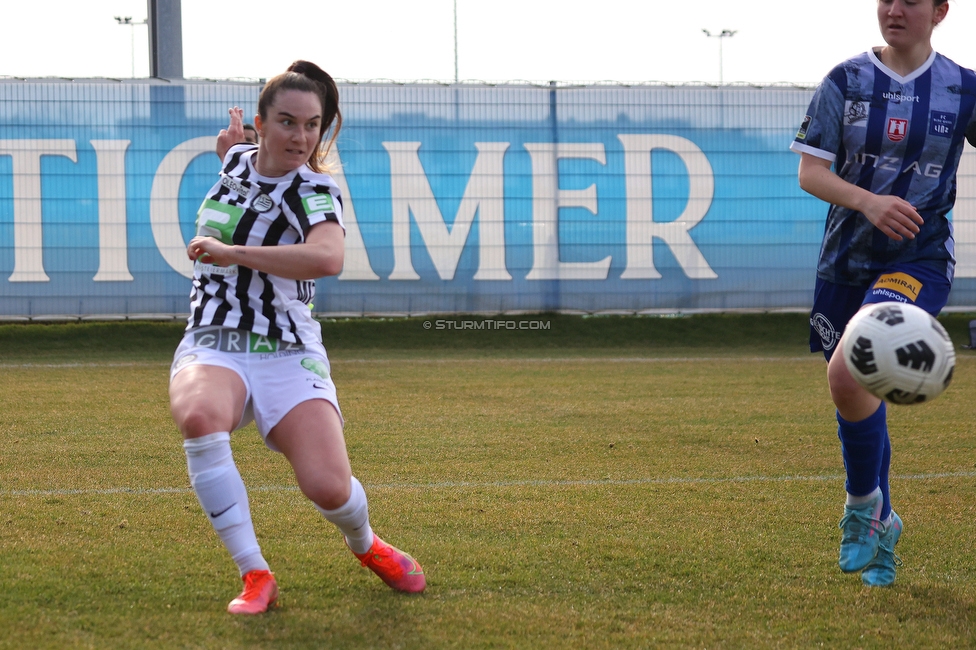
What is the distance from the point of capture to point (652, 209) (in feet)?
52.1

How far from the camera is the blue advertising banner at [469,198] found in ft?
48.7

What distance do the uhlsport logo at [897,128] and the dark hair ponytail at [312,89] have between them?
1.97 metres

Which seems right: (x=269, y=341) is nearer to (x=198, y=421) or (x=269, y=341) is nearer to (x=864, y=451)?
(x=198, y=421)

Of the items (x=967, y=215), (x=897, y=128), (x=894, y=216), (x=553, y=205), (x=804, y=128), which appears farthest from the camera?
(x=967, y=215)

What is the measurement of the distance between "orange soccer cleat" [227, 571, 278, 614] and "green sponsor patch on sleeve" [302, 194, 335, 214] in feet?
3.89

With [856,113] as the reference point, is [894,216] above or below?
below

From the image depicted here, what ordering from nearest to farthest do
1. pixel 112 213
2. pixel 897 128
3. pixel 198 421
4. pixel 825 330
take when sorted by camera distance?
pixel 198 421
pixel 897 128
pixel 825 330
pixel 112 213

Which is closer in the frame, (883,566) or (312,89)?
(312,89)

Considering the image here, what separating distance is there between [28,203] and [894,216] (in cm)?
1369

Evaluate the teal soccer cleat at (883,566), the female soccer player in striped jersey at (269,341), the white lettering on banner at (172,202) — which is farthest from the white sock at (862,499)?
the white lettering on banner at (172,202)

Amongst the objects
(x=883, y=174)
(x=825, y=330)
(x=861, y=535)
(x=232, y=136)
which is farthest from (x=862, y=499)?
(x=232, y=136)

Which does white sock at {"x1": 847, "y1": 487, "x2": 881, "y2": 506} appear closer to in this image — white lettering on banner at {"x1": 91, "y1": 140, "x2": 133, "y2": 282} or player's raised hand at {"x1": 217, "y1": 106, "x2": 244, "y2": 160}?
player's raised hand at {"x1": 217, "y1": 106, "x2": 244, "y2": 160}

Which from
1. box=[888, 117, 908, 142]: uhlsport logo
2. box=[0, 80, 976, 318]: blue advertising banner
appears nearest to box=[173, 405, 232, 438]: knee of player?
box=[888, 117, 908, 142]: uhlsport logo

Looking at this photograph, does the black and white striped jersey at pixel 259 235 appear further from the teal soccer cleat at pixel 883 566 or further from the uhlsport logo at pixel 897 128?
the teal soccer cleat at pixel 883 566
